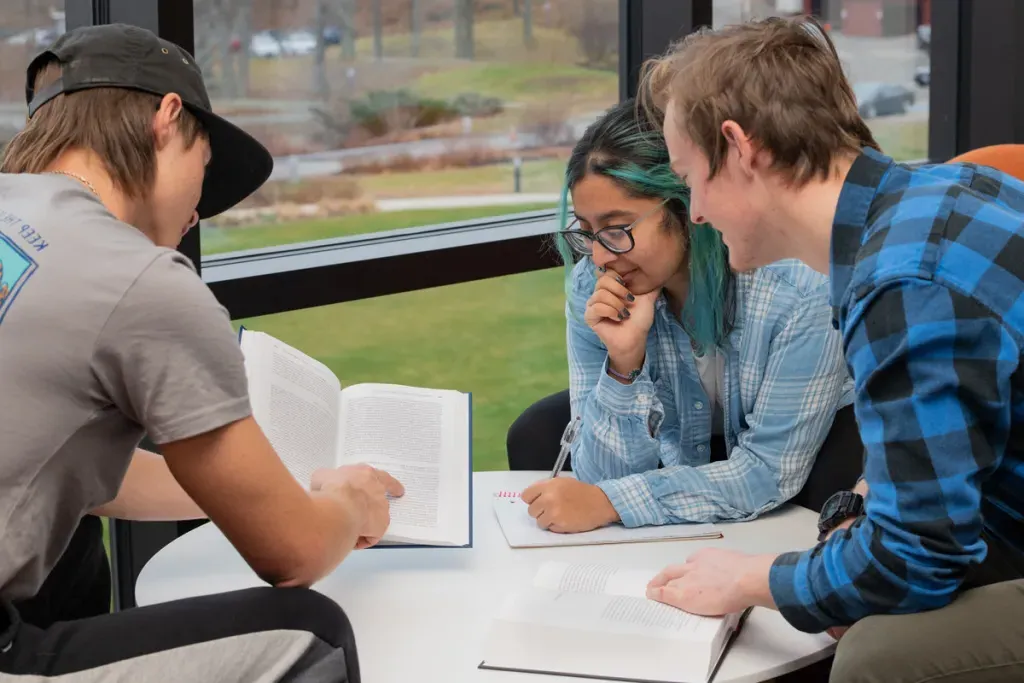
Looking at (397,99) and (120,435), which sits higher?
(397,99)

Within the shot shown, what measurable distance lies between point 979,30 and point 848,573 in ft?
10.4

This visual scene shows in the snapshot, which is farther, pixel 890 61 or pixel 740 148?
pixel 890 61

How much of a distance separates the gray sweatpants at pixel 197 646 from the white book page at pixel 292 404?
1.22 ft

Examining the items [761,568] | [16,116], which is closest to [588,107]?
[16,116]

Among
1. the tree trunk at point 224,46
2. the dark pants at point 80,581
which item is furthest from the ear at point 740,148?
the tree trunk at point 224,46

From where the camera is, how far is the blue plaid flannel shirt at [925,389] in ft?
3.84

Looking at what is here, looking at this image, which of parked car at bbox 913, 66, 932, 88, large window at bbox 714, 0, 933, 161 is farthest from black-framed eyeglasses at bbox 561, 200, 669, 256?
large window at bbox 714, 0, 933, 161

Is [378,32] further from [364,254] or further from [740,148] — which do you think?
[740,148]

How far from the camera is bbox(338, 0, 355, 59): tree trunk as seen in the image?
9.89ft

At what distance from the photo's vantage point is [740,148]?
51.8 inches

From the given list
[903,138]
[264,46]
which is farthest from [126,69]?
[903,138]

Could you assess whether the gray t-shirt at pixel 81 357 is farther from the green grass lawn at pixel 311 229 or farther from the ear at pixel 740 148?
the green grass lawn at pixel 311 229

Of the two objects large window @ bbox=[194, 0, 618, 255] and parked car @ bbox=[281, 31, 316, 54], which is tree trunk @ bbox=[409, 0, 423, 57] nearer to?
large window @ bbox=[194, 0, 618, 255]

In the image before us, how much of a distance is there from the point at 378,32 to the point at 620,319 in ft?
5.17
